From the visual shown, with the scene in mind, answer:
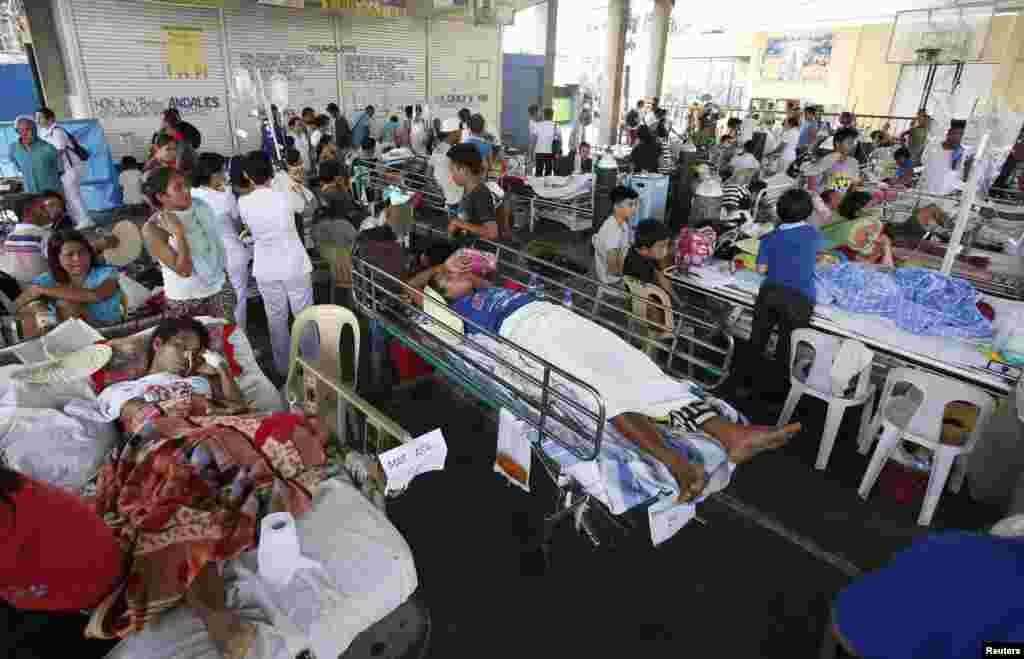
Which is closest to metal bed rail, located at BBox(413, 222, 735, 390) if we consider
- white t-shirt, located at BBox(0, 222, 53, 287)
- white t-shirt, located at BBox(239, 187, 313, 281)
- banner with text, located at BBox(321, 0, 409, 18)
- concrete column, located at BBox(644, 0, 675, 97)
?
white t-shirt, located at BBox(239, 187, 313, 281)

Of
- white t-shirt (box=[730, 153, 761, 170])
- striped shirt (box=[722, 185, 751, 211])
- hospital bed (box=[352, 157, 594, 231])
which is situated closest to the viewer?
striped shirt (box=[722, 185, 751, 211])

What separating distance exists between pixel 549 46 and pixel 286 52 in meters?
7.84

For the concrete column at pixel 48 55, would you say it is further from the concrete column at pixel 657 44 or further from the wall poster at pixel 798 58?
the wall poster at pixel 798 58

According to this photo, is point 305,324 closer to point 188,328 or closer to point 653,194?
point 188,328

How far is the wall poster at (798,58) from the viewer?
21641mm

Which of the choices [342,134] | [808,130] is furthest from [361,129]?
[808,130]

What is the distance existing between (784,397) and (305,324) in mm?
3847

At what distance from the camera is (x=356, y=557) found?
2436 millimetres

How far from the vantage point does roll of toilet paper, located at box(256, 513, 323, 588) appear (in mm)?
2205

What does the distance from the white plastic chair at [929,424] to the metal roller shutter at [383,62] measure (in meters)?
12.1

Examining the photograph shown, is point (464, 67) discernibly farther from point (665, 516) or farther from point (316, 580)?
point (316, 580)

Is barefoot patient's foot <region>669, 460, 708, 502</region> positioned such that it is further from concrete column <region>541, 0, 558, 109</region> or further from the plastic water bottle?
concrete column <region>541, 0, 558, 109</region>

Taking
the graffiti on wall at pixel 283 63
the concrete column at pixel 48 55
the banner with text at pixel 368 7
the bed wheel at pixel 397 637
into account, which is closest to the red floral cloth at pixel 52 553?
the bed wheel at pixel 397 637

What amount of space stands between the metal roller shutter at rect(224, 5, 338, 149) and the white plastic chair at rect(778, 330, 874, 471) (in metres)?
10.4
